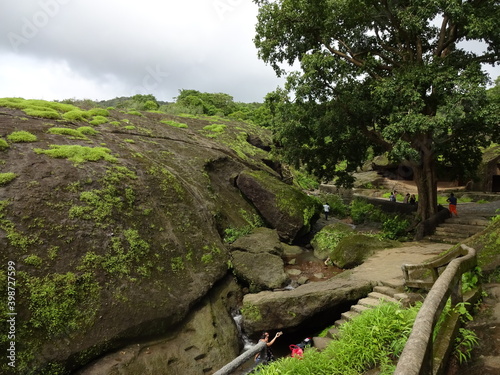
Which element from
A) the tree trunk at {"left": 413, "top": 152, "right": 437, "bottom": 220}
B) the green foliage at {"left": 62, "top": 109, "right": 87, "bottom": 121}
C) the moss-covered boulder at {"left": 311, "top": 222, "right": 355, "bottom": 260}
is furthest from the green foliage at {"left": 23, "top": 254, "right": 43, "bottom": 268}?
the tree trunk at {"left": 413, "top": 152, "right": 437, "bottom": 220}

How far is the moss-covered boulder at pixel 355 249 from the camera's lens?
1348cm

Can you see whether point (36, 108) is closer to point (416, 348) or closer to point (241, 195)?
point (241, 195)

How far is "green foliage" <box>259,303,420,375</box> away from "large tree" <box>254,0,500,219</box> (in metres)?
8.71

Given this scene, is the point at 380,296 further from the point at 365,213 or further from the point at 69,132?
the point at 365,213

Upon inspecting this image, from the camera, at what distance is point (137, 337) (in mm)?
8375

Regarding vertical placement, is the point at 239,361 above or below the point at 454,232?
below

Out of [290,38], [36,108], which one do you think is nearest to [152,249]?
[36,108]

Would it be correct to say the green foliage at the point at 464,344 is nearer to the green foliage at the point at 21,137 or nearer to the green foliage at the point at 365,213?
the green foliage at the point at 21,137

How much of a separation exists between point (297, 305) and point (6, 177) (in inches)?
388

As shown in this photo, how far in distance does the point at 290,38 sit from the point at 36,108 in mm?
13841

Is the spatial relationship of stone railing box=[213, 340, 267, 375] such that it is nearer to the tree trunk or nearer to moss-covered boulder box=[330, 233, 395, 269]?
moss-covered boulder box=[330, 233, 395, 269]

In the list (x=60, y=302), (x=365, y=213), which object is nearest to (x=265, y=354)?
(x=60, y=302)

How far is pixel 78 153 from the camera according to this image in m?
12.0

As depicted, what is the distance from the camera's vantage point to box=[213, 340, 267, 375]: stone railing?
7.66 m
